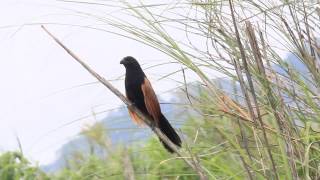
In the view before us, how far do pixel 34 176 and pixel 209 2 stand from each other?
1.99 m

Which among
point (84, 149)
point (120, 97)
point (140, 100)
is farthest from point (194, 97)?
point (84, 149)

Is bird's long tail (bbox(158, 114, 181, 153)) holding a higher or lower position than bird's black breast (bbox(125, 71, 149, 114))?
lower

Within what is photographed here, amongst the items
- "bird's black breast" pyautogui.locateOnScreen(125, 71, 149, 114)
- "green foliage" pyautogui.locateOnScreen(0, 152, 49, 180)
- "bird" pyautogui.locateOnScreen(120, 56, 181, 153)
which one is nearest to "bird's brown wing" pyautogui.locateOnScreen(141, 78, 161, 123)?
"bird" pyautogui.locateOnScreen(120, 56, 181, 153)

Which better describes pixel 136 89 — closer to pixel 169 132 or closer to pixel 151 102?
pixel 151 102

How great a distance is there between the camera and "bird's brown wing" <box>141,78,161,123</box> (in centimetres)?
176

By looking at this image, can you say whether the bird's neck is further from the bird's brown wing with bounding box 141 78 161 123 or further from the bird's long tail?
the bird's long tail

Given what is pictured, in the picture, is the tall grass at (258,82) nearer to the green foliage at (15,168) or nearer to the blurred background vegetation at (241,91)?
the blurred background vegetation at (241,91)

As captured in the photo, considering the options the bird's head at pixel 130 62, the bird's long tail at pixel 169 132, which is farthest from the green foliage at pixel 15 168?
the bird's long tail at pixel 169 132

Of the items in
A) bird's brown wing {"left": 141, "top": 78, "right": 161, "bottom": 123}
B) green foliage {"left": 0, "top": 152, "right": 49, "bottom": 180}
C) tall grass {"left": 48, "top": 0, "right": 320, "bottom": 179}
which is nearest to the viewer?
tall grass {"left": 48, "top": 0, "right": 320, "bottom": 179}

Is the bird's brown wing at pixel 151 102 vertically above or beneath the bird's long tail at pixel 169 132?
above

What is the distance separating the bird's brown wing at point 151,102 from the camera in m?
1.76

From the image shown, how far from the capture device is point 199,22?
1.22 m

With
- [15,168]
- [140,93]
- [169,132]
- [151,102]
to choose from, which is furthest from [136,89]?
[15,168]

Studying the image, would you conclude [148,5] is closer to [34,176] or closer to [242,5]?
[242,5]
